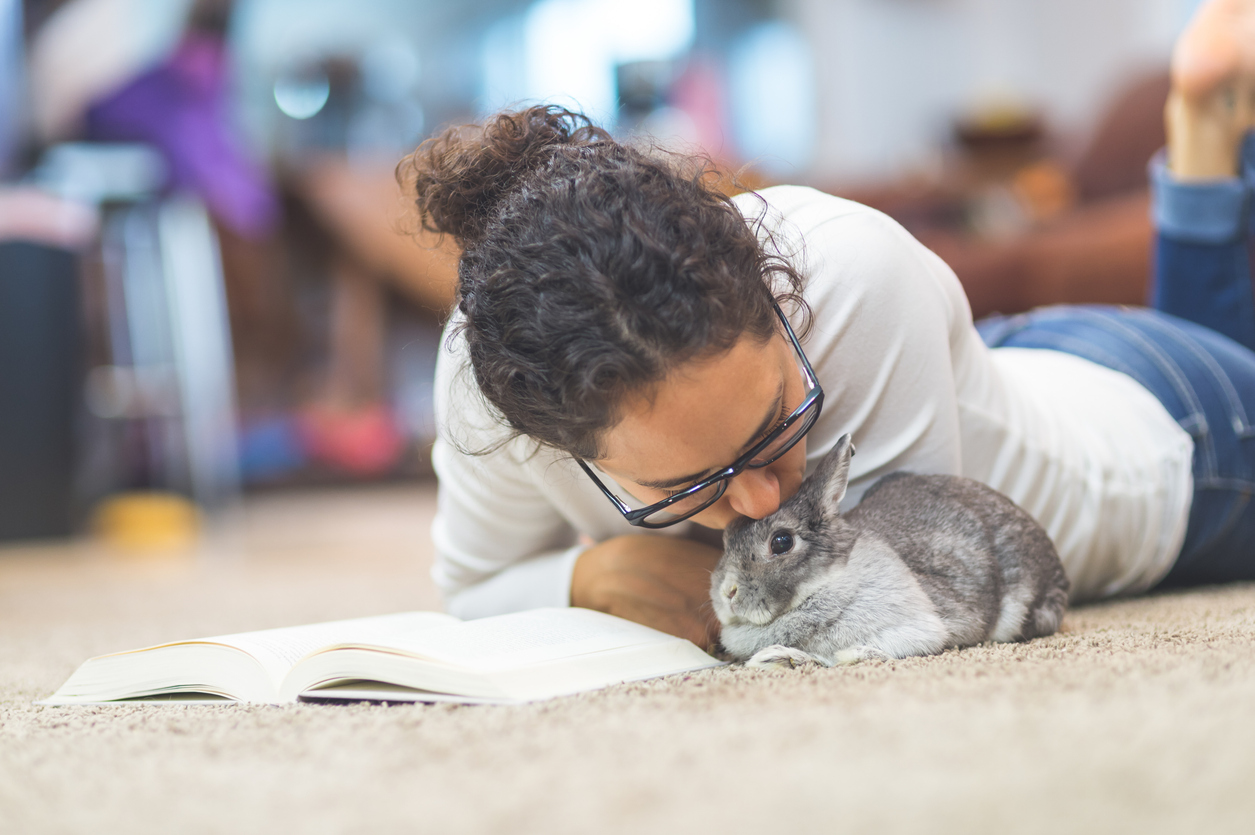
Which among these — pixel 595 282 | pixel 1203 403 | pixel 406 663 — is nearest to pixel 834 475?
pixel 595 282

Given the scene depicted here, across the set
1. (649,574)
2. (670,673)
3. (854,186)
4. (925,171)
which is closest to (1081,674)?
(670,673)

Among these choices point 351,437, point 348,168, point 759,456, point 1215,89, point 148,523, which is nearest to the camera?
point 759,456

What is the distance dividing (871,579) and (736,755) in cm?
31

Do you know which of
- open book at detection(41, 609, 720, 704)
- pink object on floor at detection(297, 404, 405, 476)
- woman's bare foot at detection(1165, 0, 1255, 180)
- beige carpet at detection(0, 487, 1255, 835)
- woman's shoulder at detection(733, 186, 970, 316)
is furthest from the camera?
pink object on floor at detection(297, 404, 405, 476)

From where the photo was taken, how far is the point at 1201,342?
135 cm

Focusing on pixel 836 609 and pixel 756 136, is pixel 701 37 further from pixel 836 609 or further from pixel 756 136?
pixel 836 609

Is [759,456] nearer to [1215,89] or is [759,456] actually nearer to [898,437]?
[898,437]

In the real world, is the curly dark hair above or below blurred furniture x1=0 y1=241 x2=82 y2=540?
above

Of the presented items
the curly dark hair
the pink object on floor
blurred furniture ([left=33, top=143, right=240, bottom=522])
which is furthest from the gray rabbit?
the pink object on floor

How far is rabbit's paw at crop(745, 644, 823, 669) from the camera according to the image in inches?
33.6

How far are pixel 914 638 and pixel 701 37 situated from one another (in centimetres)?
502

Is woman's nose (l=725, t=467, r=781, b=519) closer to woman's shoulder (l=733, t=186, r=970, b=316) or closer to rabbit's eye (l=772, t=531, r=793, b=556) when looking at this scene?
rabbit's eye (l=772, t=531, r=793, b=556)

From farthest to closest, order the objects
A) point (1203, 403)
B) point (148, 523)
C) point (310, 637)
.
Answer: point (148, 523) → point (1203, 403) → point (310, 637)

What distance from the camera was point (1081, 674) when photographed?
724mm
